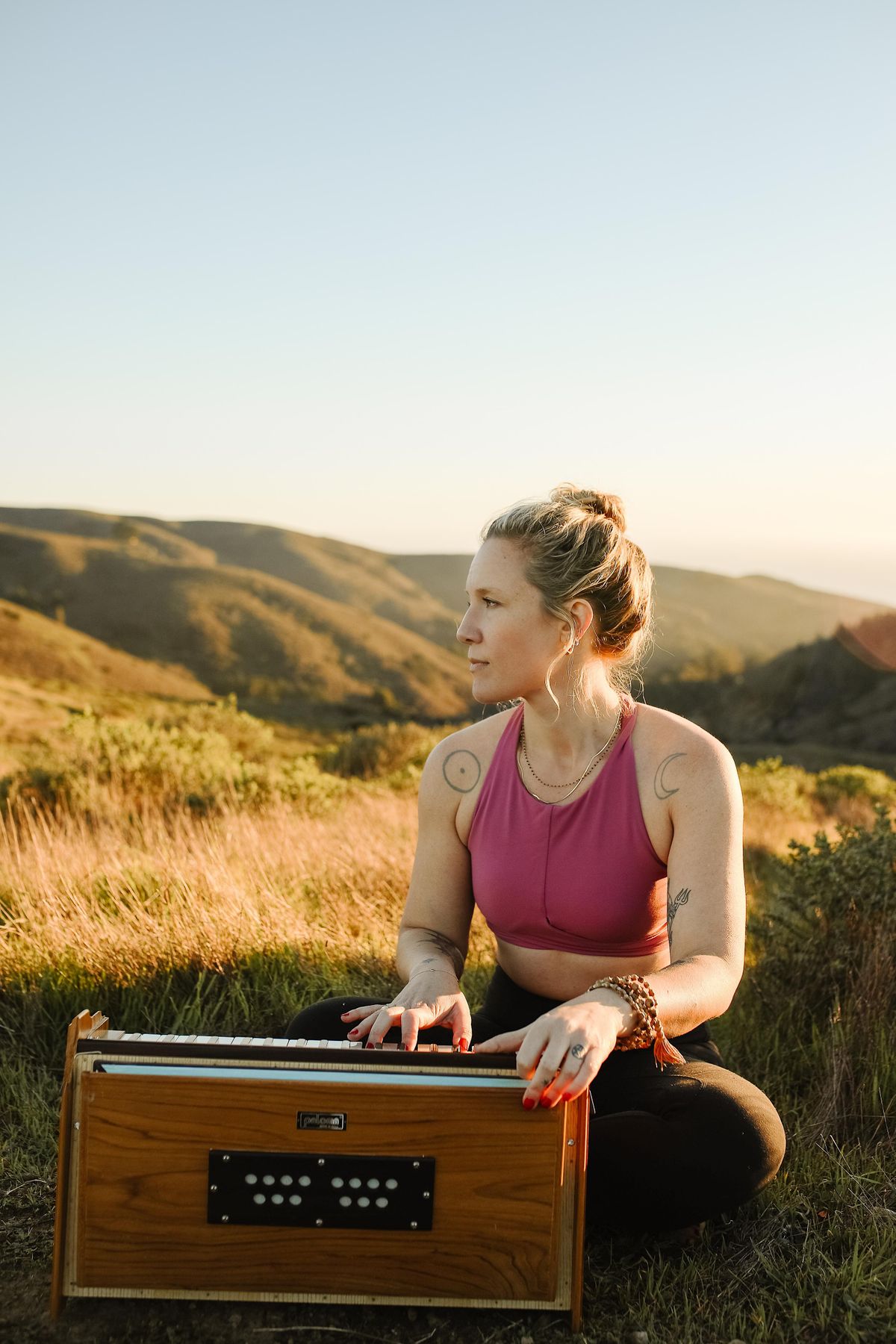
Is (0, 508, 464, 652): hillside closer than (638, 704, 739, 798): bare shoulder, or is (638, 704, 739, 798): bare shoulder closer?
(638, 704, 739, 798): bare shoulder

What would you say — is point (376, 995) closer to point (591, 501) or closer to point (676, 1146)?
point (676, 1146)

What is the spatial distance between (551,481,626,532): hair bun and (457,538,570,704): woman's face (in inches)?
8.6

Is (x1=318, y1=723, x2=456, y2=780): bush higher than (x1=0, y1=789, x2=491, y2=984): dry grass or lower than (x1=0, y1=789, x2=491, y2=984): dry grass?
lower

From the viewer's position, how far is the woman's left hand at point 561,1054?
78.4 inches

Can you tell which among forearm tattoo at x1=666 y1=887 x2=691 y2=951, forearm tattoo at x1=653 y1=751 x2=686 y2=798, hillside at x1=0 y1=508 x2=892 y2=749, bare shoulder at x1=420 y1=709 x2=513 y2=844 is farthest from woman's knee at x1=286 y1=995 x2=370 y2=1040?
hillside at x1=0 y1=508 x2=892 y2=749

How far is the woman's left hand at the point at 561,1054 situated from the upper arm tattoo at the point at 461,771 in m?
1.05

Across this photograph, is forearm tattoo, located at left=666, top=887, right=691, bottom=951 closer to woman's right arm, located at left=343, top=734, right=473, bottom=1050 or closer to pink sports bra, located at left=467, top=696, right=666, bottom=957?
pink sports bra, located at left=467, top=696, right=666, bottom=957

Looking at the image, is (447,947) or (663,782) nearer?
(663,782)

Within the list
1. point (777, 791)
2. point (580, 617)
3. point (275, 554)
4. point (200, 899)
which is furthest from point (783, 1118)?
point (275, 554)

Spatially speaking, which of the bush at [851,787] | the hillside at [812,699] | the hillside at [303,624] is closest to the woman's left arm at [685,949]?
the bush at [851,787]

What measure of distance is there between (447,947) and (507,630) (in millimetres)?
875

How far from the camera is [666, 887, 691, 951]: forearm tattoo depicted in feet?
8.36

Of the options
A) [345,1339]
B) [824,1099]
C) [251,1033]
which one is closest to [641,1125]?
[345,1339]

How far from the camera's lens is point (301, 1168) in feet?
6.88
